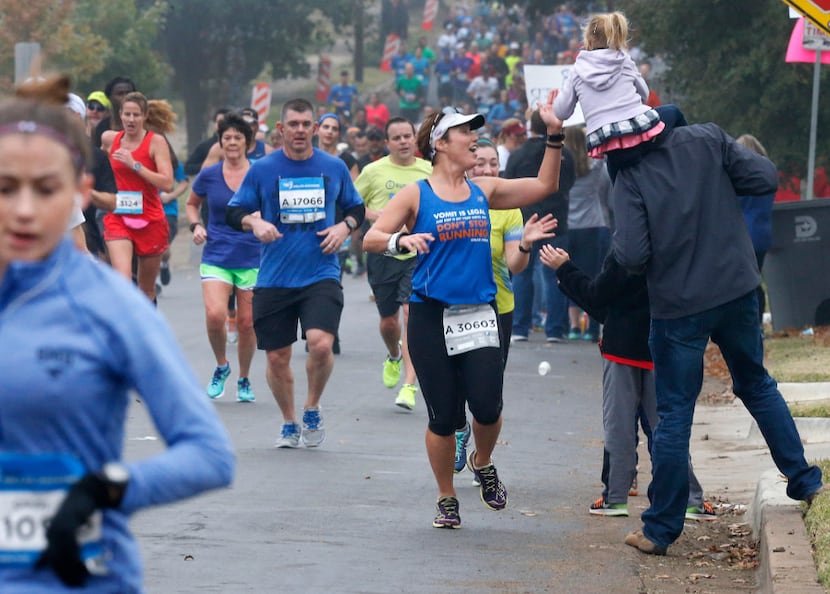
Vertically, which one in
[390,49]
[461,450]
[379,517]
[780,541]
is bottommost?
[390,49]

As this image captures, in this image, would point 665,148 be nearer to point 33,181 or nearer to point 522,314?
point 33,181

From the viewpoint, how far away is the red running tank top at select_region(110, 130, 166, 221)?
44.1 feet

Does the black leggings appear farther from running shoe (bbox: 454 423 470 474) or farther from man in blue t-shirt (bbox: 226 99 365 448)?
man in blue t-shirt (bbox: 226 99 365 448)

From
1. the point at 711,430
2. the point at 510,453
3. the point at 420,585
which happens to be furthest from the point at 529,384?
the point at 420,585

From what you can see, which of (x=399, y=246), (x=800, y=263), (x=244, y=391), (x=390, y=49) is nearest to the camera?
(x=399, y=246)

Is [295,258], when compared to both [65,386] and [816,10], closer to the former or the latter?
[816,10]

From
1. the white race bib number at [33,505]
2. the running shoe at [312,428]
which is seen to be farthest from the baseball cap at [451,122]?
the white race bib number at [33,505]

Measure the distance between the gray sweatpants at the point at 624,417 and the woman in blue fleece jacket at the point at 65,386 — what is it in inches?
214

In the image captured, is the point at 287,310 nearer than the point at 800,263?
Yes

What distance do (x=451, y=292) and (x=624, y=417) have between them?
1061 mm

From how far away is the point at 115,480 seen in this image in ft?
9.87

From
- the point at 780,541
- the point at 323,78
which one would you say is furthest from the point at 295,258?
the point at 323,78

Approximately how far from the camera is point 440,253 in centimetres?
837

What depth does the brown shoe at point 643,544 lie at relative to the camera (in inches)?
305
